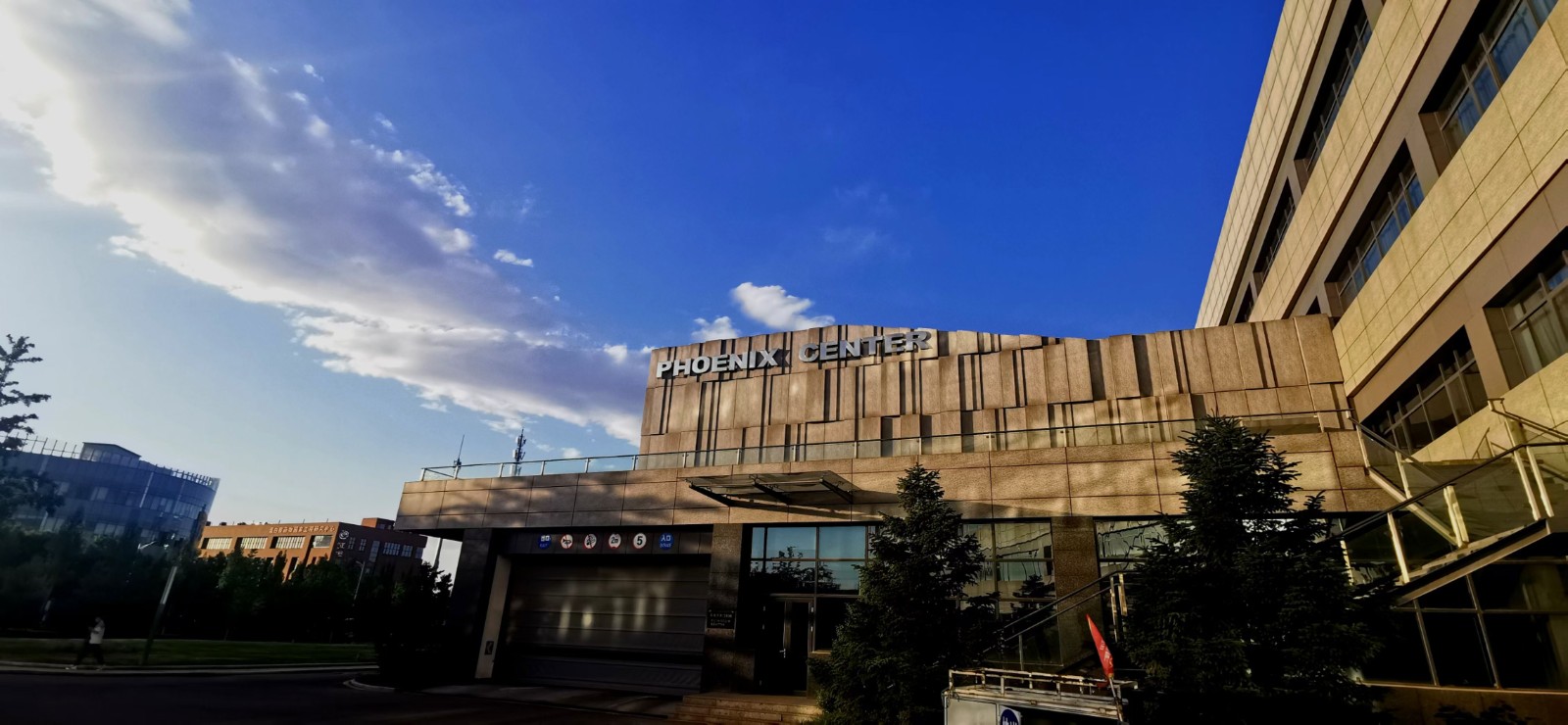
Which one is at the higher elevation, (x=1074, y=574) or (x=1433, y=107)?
(x=1433, y=107)

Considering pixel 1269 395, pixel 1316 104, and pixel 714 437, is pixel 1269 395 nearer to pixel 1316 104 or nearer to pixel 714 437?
pixel 1316 104

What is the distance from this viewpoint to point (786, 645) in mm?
23484

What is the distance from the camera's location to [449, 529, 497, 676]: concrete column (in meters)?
27.4

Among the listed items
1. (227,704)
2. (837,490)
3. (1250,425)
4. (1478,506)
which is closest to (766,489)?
(837,490)

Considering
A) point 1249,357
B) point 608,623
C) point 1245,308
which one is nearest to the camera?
point 1249,357

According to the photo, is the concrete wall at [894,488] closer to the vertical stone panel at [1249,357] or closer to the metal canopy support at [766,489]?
the metal canopy support at [766,489]

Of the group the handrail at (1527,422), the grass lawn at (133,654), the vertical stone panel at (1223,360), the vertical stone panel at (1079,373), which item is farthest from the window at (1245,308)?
the grass lawn at (133,654)

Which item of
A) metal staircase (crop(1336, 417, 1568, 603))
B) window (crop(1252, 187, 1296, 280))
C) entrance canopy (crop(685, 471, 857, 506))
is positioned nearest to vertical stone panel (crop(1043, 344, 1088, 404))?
window (crop(1252, 187, 1296, 280))

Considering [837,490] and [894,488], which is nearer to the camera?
[837,490]

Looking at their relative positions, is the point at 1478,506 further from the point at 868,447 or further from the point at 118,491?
the point at 118,491

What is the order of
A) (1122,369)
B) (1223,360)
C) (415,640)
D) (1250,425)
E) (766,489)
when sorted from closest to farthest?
(1250,425) → (766,489) → (1223,360) → (415,640) → (1122,369)

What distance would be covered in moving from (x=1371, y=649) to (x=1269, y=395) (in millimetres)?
14872

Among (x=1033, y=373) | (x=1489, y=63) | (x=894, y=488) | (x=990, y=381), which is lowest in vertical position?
(x=894, y=488)

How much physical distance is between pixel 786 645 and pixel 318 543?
378 feet
